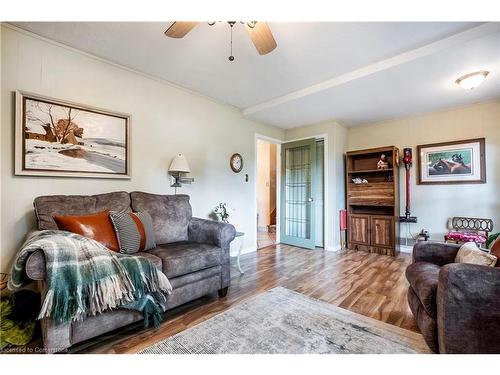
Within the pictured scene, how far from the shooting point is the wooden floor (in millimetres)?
1606

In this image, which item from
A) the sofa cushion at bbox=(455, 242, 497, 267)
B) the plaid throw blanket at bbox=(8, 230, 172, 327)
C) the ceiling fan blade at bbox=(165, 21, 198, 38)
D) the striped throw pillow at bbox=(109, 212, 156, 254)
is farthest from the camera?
the striped throw pillow at bbox=(109, 212, 156, 254)

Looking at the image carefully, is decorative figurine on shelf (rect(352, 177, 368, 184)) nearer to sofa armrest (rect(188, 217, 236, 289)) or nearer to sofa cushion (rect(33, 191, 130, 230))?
sofa armrest (rect(188, 217, 236, 289))

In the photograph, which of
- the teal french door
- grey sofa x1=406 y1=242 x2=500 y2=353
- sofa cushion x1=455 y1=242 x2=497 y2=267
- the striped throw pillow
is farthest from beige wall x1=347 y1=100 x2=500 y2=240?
the striped throw pillow

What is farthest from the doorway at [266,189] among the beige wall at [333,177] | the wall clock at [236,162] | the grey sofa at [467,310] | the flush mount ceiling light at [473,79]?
the grey sofa at [467,310]

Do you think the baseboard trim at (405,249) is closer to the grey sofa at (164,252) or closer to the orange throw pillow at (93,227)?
the grey sofa at (164,252)

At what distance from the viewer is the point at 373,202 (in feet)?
12.9

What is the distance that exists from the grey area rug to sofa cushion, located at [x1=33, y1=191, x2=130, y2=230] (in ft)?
4.14

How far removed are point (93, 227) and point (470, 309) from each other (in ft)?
8.15

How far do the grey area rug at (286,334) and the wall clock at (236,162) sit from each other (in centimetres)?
223

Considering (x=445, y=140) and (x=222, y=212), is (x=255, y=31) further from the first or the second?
(x=445, y=140)

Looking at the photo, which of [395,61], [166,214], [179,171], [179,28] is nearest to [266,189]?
[179,171]
